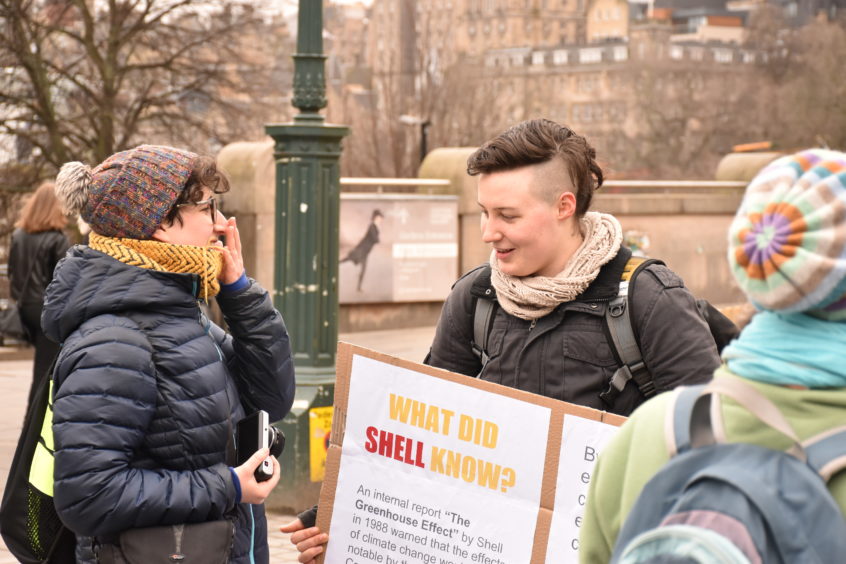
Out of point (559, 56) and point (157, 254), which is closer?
point (157, 254)

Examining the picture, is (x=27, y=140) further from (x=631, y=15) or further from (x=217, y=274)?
(x=631, y=15)

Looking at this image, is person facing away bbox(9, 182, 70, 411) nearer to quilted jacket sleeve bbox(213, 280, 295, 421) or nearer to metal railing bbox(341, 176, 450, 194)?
quilted jacket sleeve bbox(213, 280, 295, 421)

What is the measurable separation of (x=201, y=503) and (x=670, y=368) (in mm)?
1085

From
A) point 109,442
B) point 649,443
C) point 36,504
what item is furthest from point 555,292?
point 649,443

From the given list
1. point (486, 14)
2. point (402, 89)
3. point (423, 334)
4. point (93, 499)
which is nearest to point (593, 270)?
point (93, 499)

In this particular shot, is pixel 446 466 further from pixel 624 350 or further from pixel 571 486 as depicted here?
pixel 624 350

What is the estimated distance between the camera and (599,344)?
2988 mm

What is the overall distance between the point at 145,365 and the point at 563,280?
953 millimetres

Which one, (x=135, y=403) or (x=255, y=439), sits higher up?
(x=135, y=403)

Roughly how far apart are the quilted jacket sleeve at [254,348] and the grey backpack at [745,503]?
6.46 feet

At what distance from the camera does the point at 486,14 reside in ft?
420

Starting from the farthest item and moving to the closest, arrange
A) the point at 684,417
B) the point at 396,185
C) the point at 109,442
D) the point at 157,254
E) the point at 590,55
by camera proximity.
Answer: the point at 590,55, the point at 396,185, the point at 157,254, the point at 109,442, the point at 684,417

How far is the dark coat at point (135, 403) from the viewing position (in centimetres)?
291

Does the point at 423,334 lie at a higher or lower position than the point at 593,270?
lower
